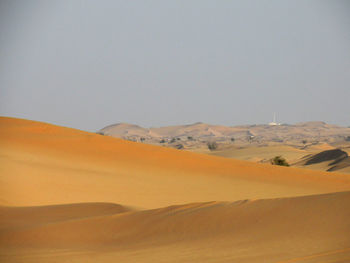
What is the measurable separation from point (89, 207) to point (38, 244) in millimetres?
4273

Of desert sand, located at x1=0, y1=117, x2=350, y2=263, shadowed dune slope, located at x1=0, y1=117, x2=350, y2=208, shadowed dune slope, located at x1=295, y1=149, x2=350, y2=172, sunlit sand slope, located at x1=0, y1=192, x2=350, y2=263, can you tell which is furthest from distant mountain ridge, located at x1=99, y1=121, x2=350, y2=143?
sunlit sand slope, located at x1=0, y1=192, x2=350, y2=263

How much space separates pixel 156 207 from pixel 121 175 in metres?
5.73

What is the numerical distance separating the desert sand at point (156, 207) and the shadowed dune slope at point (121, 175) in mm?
45

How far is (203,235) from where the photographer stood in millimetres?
9273

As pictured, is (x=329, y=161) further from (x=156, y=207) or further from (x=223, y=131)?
(x=223, y=131)

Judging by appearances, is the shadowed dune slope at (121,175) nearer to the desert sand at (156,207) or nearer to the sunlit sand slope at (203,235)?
the desert sand at (156,207)

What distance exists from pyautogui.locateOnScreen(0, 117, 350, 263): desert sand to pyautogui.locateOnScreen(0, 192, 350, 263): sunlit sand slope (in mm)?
18

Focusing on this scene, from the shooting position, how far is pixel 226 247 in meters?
8.12

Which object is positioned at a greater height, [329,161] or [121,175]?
[329,161]

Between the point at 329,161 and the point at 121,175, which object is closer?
the point at 121,175

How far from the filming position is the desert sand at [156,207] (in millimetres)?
8102

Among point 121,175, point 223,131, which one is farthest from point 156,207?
point 223,131

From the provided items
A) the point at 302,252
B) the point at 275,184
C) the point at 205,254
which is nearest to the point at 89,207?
the point at 205,254

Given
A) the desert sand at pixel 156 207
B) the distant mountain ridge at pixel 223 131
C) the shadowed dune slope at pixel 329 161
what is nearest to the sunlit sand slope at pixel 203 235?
the desert sand at pixel 156 207
